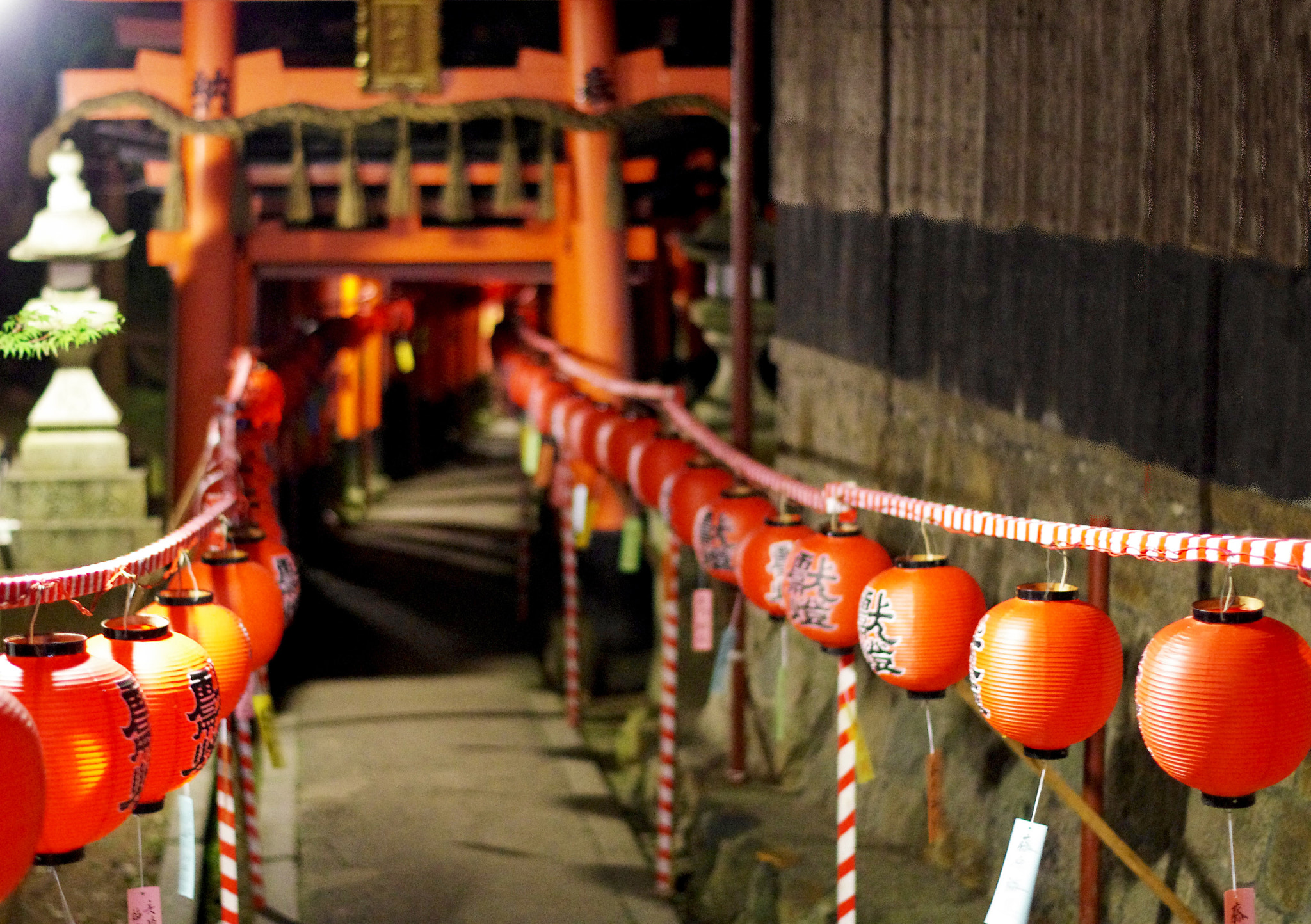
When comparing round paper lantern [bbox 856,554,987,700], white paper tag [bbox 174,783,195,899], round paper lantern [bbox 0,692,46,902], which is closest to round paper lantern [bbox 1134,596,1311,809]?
round paper lantern [bbox 856,554,987,700]

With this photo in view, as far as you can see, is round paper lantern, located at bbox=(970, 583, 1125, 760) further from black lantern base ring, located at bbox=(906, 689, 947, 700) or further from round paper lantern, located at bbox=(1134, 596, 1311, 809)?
black lantern base ring, located at bbox=(906, 689, 947, 700)

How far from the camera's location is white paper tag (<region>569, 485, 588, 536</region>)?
40.5 ft

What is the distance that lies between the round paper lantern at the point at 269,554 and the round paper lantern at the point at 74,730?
10.4 ft

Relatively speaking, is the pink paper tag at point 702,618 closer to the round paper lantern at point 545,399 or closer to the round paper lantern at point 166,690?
the round paper lantern at point 166,690

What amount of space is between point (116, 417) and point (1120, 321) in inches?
381

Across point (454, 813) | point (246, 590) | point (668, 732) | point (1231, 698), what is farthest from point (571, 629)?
point (1231, 698)

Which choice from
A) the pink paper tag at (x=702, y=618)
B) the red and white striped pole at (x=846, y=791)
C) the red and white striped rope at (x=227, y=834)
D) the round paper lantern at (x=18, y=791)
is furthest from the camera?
the pink paper tag at (x=702, y=618)

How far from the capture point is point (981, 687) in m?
5.17

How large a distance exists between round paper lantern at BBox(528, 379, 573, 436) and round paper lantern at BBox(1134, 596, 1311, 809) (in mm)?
10437

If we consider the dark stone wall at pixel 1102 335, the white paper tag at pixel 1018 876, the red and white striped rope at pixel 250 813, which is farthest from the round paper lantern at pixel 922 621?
the red and white striped rope at pixel 250 813

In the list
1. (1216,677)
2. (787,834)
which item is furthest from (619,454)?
(1216,677)

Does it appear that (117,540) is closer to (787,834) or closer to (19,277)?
(19,277)

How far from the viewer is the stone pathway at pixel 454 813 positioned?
33.0 ft

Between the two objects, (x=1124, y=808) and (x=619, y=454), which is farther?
(x=619, y=454)
